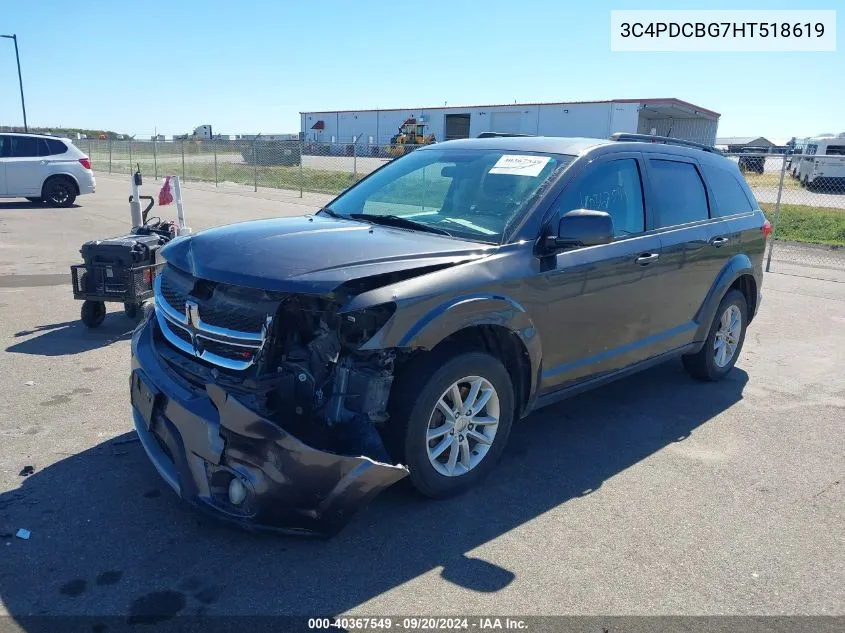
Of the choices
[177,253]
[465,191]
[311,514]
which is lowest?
[311,514]

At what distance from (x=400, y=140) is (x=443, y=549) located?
4898 centimetres

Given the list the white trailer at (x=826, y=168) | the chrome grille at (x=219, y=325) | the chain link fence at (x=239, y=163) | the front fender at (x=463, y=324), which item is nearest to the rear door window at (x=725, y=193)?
the front fender at (x=463, y=324)

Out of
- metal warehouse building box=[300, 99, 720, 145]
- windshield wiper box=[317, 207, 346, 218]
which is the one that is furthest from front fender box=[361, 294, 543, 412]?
metal warehouse building box=[300, 99, 720, 145]

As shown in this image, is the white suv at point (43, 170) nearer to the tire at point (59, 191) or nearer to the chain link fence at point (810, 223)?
the tire at point (59, 191)

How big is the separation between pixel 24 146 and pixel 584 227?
17.2m

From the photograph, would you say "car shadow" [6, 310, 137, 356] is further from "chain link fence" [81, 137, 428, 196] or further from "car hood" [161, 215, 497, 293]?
"chain link fence" [81, 137, 428, 196]

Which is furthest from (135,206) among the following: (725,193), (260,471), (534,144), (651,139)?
(725,193)

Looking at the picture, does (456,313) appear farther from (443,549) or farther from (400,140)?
(400,140)

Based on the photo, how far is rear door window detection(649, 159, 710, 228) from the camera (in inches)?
197

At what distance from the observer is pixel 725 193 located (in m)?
5.82

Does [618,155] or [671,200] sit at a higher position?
[618,155]

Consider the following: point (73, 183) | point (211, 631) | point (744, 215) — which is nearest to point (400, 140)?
point (73, 183)

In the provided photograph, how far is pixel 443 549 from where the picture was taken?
3377 millimetres

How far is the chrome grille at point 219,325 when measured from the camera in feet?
10.9
